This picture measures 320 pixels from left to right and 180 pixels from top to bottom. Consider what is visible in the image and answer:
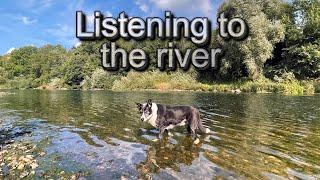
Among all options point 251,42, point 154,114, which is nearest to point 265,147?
point 154,114

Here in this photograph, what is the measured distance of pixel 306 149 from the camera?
37.7 feet

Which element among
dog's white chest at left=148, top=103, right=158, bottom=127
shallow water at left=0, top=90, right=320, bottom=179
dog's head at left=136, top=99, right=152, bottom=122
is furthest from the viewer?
dog's white chest at left=148, top=103, right=158, bottom=127

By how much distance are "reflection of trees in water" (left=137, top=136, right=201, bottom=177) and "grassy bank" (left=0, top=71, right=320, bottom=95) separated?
33190 mm

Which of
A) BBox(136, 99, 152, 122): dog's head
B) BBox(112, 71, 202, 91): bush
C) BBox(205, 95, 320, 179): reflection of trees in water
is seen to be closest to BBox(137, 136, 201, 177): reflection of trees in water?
BBox(205, 95, 320, 179): reflection of trees in water

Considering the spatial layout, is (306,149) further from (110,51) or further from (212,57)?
(110,51)

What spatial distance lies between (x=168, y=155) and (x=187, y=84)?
43.7 m

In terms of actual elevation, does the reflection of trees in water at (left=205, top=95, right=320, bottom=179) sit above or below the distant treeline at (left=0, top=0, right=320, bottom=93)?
below

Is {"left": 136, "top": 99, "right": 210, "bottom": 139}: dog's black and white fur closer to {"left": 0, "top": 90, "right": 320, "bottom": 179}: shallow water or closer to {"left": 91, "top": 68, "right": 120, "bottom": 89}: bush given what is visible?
{"left": 0, "top": 90, "right": 320, "bottom": 179}: shallow water

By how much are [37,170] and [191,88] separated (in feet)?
147

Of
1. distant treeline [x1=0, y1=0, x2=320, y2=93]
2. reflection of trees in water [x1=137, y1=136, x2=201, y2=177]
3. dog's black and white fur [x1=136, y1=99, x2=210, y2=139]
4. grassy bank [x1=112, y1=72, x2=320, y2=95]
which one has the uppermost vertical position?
distant treeline [x1=0, y1=0, x2=320, y2=93]

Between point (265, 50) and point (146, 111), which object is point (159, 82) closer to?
point (265, 50)

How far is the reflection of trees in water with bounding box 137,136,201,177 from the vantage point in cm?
964

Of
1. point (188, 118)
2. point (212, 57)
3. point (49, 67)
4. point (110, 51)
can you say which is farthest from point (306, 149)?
point (49, 67)

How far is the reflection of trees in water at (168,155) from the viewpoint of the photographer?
31.6 ft
